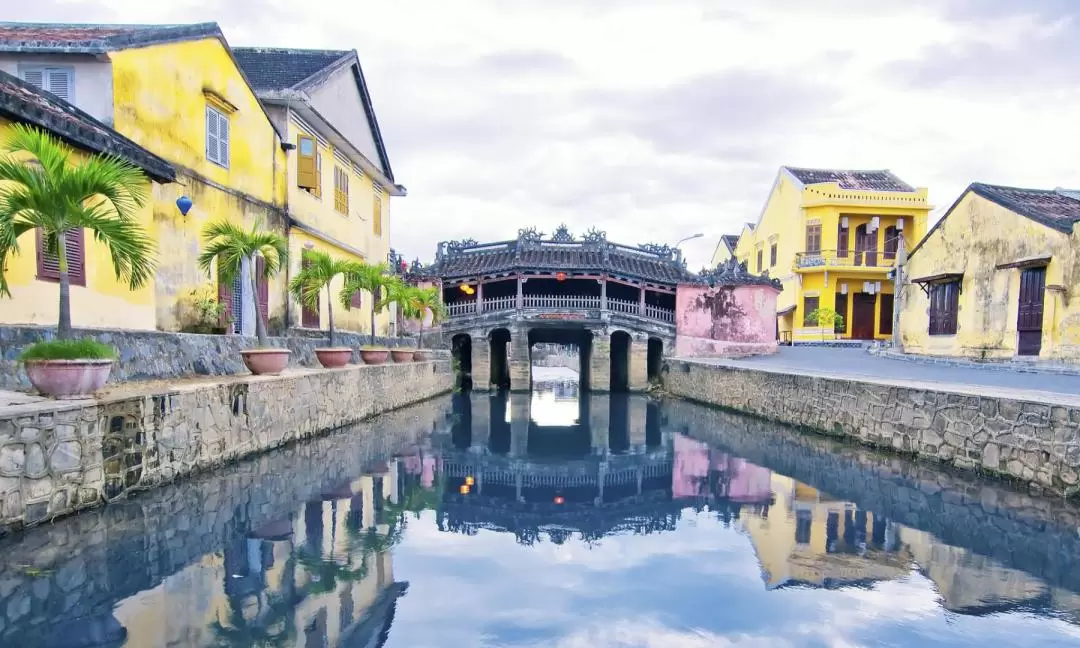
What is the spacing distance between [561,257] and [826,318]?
444 inches

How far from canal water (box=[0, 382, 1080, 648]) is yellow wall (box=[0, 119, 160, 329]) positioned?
2.75 metres

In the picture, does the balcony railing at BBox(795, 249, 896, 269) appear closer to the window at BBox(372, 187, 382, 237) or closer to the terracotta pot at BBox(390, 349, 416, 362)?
the window at BBox(372, 187, 382, 237)

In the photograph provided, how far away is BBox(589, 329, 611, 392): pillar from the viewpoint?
→ 22.6 metres

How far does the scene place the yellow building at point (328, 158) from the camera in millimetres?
13852

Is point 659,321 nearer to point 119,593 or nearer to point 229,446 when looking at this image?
point 229,446

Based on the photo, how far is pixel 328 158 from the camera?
15422 mm

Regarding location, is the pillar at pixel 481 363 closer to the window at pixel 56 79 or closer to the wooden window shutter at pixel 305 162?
the wooden window shutter at pixel 305 162

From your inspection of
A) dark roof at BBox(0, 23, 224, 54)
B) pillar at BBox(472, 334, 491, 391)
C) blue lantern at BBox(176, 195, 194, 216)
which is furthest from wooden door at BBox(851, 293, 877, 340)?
blue lantern at BBox(176, 195, 194, 216)

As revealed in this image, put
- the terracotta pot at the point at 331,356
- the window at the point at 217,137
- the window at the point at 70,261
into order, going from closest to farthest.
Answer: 1. the window at the point at 70,261
2. the window at the point at 217,137
3. the terracotta pot at the point at 331,356

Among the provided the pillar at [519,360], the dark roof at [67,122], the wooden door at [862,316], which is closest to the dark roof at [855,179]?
the wooden door at [862,316]

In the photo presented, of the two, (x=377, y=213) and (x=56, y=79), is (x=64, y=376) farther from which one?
(x=377, y=213)

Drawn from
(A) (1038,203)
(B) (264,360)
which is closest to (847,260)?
(A) (1038,203)

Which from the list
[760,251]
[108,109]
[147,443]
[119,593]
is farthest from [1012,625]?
[760,251]

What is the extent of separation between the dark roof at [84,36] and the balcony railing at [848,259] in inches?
906
